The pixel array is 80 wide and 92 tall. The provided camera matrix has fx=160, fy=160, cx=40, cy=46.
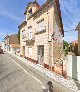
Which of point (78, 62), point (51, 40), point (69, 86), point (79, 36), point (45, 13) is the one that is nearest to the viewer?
point (69, 86)

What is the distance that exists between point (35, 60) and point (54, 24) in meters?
6.32

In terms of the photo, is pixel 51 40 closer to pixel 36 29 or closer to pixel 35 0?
pixel 36 29

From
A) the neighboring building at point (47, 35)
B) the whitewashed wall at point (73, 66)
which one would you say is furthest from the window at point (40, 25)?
the whitewashed wall at point (73, 66)

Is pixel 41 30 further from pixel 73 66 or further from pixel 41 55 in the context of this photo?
pixel 73 66

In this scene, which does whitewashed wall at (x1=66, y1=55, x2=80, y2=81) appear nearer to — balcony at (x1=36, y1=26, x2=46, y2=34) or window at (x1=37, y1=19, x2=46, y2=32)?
balcony at (x1=36, y1=26, x2=46, y2=34)

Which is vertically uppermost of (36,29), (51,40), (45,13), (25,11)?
(25,11)

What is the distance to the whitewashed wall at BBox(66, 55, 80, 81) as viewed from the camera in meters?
11.3

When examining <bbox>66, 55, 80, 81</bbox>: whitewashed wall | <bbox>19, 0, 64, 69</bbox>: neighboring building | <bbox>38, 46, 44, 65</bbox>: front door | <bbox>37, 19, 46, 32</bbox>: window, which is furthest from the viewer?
<bbox>38, 46, 44, 65</bbox>: front door

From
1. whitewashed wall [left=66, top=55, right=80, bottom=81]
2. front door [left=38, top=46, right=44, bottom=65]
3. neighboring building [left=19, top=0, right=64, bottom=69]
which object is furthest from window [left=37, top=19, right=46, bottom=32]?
whitewashed wall [left=66, top=55, right=80, bottom=81]

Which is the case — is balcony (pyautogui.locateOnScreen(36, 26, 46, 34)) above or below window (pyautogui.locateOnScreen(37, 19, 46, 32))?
below

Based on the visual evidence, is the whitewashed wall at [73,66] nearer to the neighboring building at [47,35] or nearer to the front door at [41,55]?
the neighboring building at [47,35]

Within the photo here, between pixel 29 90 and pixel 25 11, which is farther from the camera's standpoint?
pixel 25 11

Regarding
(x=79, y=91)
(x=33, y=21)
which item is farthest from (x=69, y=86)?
(x=33, y=21)

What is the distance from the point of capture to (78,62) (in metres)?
11.3
